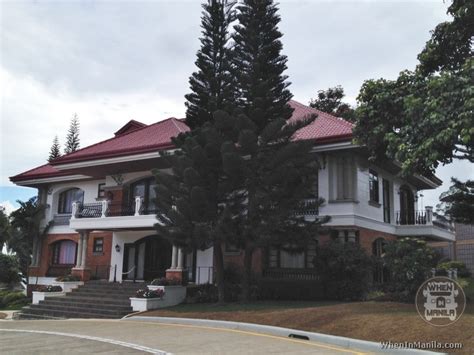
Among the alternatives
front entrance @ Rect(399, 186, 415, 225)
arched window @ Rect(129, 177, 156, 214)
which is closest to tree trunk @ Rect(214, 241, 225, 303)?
arched window @ Rect(129, 177, 156, 214)

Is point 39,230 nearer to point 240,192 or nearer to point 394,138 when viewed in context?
point 240,192

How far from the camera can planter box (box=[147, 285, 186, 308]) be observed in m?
17.8

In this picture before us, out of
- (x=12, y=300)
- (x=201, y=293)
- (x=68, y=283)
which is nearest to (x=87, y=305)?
(x=68, y=283)

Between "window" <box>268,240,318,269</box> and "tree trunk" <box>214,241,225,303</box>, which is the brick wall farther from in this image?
"tree trunk" <box>214,241,225,303</box>

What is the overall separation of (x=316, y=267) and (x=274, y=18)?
902cm

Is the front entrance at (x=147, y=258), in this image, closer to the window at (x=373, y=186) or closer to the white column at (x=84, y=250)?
the white column at (x=84, y=250)

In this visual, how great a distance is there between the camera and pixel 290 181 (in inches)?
633

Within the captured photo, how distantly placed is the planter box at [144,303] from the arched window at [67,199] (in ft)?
37.3

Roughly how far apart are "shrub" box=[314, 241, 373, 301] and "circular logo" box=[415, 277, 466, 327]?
13.5ft

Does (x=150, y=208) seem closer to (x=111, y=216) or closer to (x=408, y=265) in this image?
(x=111, y=216)

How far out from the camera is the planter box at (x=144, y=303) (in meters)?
17.0

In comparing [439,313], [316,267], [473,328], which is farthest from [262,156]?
[473,328]

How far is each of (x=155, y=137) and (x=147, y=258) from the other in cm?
569

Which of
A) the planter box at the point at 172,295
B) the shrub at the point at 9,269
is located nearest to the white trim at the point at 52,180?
the shrub at the point at 9,269
